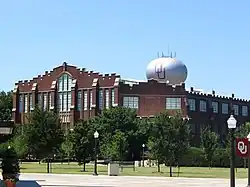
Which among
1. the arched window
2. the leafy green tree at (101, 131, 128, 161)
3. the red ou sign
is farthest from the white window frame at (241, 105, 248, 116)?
the red ou sign

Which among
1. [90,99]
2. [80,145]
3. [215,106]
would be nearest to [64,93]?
[90,99]

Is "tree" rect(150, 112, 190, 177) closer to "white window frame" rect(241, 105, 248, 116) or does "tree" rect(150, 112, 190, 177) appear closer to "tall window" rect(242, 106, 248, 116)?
"white window frame" rect(241, 105, 248, 116)

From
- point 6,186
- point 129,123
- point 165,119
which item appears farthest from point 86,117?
point 6,186

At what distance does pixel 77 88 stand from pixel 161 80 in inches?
588

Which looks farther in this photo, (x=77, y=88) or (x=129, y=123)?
(x=77, y=88)

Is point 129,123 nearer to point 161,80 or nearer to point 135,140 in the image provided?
point 135,140

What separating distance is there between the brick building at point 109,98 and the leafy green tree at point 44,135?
44.3m

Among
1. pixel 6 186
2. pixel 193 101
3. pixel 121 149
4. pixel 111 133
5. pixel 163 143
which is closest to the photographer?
pixel 6 186

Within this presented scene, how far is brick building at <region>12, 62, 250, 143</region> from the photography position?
10331 cm

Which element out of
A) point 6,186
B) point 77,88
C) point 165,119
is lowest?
point 6,186

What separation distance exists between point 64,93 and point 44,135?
181ft

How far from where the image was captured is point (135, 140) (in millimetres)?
92750

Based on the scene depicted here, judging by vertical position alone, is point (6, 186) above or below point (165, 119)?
below

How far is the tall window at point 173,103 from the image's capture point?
102875mm
